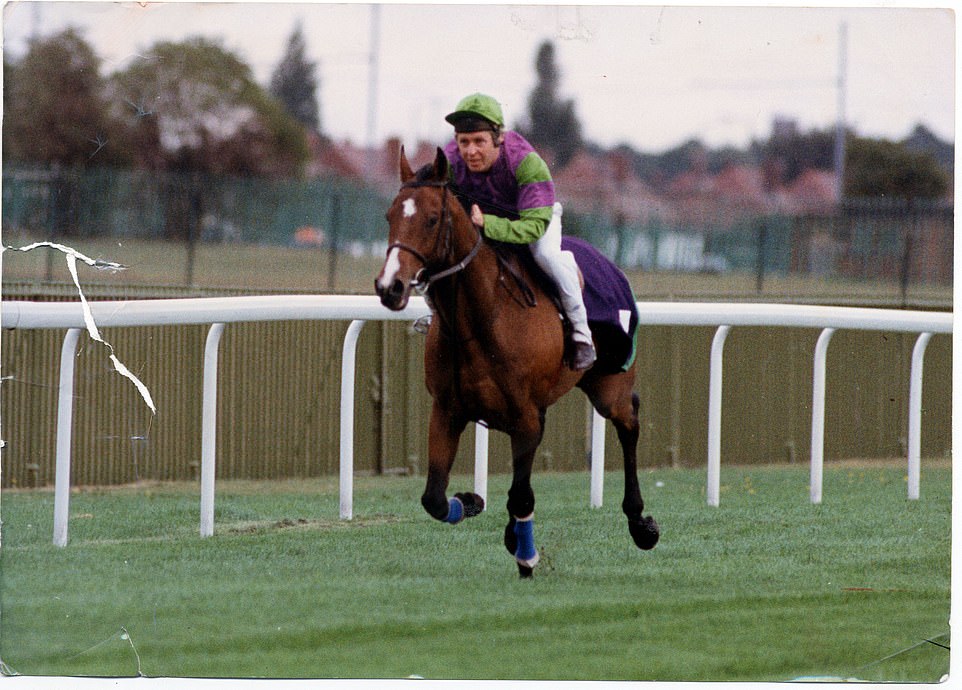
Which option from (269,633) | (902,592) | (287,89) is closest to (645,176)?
(287,89)

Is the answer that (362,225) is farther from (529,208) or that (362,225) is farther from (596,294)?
(596,294)

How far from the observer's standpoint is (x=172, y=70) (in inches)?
190

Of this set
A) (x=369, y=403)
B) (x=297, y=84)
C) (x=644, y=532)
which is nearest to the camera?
(x=297, y=84)

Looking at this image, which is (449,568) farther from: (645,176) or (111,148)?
(111,148)

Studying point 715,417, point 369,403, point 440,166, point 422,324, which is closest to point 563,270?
point 422,324

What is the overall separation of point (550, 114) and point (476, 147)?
Answer: 34cm

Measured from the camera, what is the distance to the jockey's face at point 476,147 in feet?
14.9

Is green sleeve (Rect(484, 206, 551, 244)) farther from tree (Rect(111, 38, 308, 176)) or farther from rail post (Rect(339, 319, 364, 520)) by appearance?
rail post (Rect(339, 319, 364, 520))

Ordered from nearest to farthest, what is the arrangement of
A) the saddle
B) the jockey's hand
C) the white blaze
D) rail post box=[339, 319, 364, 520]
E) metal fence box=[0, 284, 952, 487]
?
the white blaze
the jockey's hand
the saddle
metal fence box=[0, 284, 952, 487]
rail post box=[339, 319, 364, 520]

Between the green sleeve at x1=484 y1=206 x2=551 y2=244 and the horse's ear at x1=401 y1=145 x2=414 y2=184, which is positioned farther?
A: the green sleeve at x1=484 y1=206 x2=551 y2=244

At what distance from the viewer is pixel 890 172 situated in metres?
4.96

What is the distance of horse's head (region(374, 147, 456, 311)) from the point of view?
4305 millimetres

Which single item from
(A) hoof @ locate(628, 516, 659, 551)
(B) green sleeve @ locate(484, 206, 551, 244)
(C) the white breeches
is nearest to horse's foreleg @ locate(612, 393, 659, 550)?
(A) hoof @ locate(628, 516, 659, 551)

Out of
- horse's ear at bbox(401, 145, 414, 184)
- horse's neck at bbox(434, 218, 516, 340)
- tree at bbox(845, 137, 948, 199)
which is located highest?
tree at bbox(845, 137, 948, 199)
